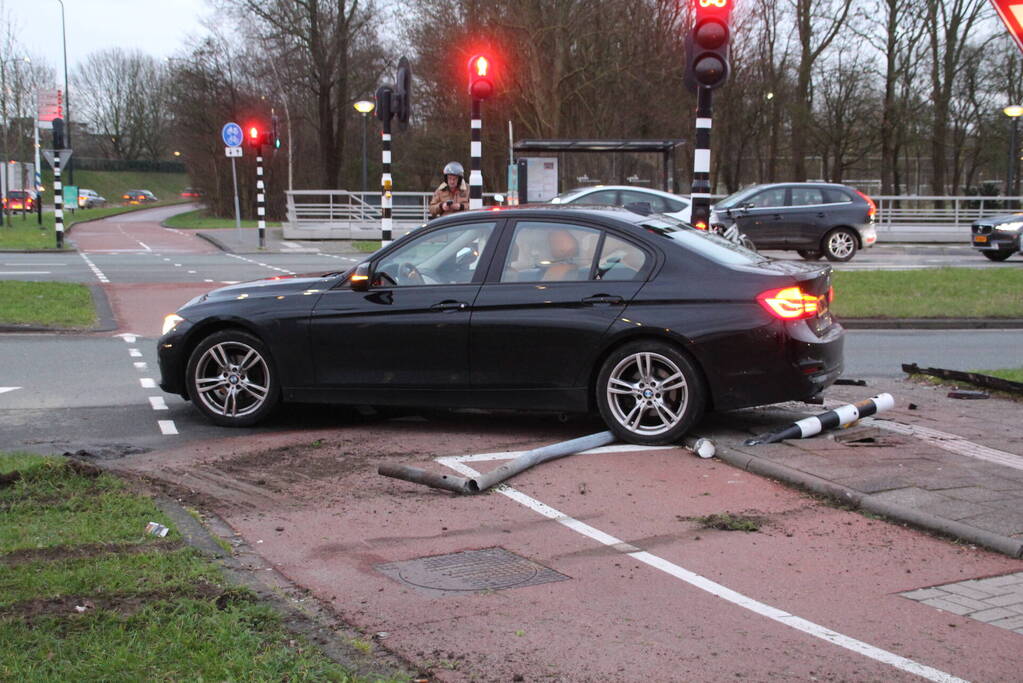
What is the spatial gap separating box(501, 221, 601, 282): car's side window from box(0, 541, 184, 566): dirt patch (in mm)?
3389

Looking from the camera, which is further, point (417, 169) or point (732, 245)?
point (417, 169)

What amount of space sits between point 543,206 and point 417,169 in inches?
1906

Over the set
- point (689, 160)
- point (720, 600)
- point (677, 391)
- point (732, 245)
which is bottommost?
point (720, 600)

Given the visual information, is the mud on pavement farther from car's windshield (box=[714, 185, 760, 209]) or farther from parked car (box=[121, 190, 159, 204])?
parked car (box=[121, 190, 159, 204])

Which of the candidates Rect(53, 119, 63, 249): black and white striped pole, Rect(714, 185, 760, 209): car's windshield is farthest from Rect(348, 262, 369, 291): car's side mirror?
Rect(53, 119, 63, 249): black and white striped pole

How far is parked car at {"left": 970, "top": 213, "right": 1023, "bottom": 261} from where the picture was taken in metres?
26.5

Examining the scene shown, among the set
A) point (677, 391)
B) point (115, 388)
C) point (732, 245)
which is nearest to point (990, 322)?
point (732, 245)

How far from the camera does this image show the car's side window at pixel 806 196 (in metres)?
25.0

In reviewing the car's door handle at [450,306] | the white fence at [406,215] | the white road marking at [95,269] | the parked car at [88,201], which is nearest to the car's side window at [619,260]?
the car's door handle at [450,306]

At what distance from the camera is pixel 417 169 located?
5550 cm

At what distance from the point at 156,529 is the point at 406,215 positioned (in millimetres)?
32433

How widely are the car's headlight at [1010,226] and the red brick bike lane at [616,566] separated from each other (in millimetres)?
22346

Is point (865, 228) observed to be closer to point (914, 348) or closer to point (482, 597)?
point (914, 348)

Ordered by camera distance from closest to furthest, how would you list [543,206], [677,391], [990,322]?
[677,391]
[543,206]
[990,322]
